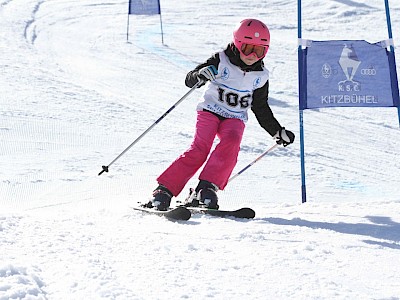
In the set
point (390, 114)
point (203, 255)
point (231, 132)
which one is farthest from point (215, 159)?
point (390, 114)

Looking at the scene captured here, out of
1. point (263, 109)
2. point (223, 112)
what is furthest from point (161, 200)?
point (263, 109)

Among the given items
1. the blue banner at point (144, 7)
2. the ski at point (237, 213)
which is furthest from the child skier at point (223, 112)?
the blue banner at point (144, 7)

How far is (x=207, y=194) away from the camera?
3803mm

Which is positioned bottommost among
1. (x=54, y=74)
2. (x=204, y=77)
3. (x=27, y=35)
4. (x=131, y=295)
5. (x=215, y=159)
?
(x=131, y=295)

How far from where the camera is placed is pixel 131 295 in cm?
203

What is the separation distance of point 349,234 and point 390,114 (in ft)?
24.5

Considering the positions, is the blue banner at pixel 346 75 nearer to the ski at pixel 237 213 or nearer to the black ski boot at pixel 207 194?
the black ski boot at pixel 207 194

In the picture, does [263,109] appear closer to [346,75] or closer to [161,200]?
[346,75]

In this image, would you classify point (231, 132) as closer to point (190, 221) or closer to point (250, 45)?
point (250, 45)

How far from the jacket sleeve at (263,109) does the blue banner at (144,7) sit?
34.1ft

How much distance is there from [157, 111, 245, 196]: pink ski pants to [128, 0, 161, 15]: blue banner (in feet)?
34.8

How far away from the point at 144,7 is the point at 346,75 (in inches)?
405

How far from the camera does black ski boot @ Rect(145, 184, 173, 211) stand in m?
3.79

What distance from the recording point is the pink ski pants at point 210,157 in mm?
3875
